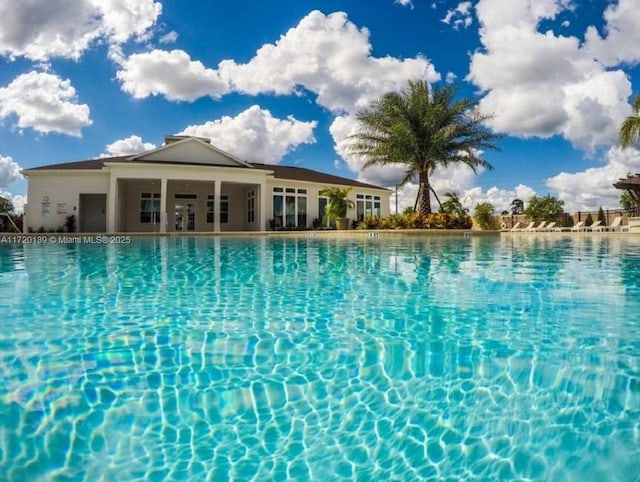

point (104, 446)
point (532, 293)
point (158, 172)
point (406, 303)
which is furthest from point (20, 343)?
point (158, 172)

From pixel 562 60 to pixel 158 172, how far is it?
77.2 feet

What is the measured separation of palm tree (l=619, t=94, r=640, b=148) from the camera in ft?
70.2

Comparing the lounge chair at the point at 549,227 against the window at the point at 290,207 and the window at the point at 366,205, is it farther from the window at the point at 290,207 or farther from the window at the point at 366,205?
the window at the point at 290,207

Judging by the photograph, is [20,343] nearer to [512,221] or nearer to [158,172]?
[158,172]

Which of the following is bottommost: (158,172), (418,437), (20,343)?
(418,437)

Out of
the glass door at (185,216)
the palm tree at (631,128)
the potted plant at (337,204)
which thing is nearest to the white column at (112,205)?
the glass door at (185,216)

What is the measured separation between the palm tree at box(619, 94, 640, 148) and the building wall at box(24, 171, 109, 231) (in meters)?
28.2

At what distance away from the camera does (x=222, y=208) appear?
96.8ft

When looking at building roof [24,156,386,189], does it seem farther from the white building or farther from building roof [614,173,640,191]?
building roof [614,173,640,191]

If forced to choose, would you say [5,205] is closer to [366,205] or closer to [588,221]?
[366,205]

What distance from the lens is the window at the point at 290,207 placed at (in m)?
27.5

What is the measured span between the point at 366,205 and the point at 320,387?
96.9ft

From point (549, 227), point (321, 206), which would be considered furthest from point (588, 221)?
point (321, 206)

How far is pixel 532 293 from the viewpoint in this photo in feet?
17.3
